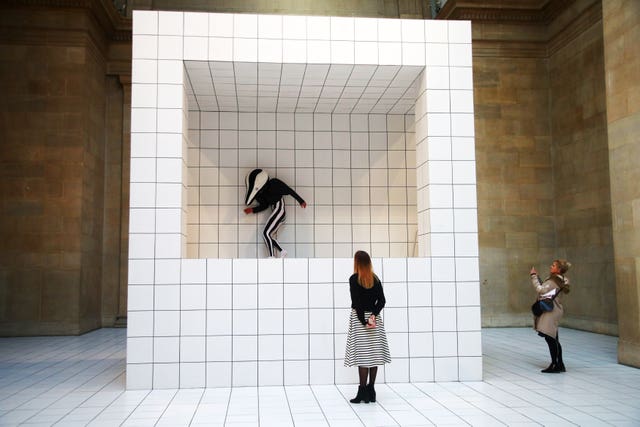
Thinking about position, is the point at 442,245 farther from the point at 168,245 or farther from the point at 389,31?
the point at 168,245

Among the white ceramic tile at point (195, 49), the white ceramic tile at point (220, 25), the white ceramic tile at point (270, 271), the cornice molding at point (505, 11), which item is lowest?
the white ceramic tile at point (270, 271)

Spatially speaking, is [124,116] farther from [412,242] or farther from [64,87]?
[412,242]

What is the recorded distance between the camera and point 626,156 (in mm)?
8648

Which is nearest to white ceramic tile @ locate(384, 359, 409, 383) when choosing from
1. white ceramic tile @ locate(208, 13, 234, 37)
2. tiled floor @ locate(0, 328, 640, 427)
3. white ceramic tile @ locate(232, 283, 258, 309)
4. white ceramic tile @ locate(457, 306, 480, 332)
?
tiled floor @ locate(0, 328, 640, 427)

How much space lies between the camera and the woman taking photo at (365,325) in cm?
638

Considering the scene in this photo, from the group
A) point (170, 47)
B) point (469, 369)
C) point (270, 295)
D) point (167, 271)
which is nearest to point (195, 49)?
point (170, 47)

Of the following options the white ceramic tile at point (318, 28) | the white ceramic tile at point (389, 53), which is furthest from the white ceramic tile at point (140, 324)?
the white ceramic tile at point (389, 53)

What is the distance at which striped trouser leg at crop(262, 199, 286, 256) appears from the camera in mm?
9766

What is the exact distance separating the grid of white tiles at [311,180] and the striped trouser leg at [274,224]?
305 mm

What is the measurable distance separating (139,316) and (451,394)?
3.78m

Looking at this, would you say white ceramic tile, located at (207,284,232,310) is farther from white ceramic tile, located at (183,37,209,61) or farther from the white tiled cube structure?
white ceramic tile, located at (183,37,209,61)

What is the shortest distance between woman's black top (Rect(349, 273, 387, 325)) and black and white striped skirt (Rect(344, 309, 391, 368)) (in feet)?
0.23

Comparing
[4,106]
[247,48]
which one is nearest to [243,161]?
[247,48]

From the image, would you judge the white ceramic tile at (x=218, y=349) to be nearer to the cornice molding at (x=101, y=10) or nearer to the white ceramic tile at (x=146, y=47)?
the white ceramic tile at (x=146, y=47)
